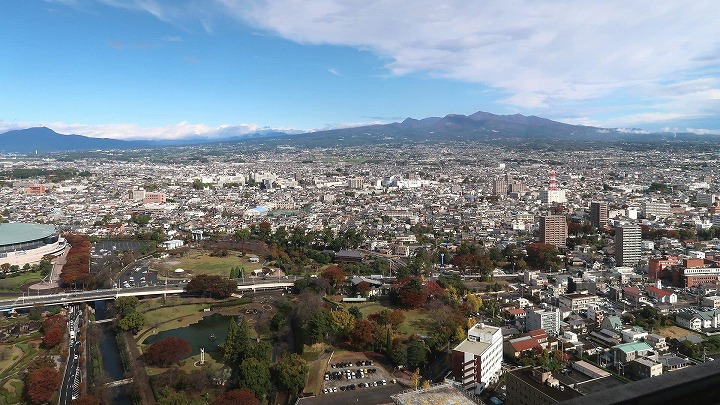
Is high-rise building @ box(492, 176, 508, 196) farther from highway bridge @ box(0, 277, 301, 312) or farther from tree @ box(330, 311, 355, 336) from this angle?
tree @ box(330, 311, 355, 336)

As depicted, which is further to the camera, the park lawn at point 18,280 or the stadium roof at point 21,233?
the stadium roof at point 21,233

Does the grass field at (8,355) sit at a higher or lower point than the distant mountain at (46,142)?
lower

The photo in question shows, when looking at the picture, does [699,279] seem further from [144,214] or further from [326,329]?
[144,214]

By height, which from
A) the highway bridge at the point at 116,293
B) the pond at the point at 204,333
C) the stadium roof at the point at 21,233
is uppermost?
the stadium roof at the point at 21,233

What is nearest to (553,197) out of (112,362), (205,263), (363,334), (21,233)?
(205,263)

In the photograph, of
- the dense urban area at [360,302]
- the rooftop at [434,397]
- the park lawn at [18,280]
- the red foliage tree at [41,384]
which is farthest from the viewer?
the park lawn at [18,280]

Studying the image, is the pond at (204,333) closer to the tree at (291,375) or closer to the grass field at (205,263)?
the tree at (291,375)

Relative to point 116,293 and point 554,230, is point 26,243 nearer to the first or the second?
point 116,293

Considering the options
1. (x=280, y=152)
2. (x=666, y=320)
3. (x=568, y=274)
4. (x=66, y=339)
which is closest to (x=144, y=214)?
(x=66, y=339)

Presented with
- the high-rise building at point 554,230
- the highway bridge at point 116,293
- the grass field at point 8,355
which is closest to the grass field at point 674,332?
the high-rise building at point 554,230
